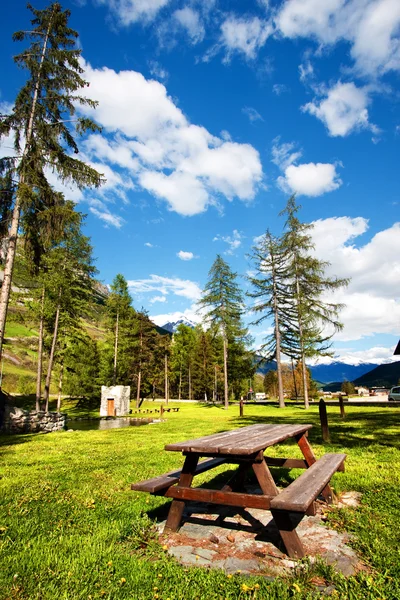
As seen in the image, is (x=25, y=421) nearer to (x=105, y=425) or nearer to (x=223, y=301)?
(x=105, y=425)

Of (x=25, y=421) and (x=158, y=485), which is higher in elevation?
(x=158, y=485)

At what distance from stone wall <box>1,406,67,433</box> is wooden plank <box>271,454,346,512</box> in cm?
1521

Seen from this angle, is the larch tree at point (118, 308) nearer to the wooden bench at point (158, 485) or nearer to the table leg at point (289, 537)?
the wooden bench at point (158, 485)

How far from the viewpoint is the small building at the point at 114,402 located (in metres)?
32.9

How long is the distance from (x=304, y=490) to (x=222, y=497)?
807 mm

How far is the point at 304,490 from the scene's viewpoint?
3.02 metres

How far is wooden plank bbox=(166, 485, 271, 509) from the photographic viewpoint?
121 inches

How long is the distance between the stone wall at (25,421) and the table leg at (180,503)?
14504 millimetres

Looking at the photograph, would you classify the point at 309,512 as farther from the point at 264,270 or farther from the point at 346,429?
the point at 264,270

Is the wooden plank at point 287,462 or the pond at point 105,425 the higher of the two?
the wooden plank at point 287,462

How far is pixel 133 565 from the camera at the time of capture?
288cm

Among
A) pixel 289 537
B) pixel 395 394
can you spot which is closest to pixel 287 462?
pixel 289 537

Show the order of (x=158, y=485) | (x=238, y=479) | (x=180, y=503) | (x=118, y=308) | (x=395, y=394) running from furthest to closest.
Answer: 1. (x=118, y=308)
2. (x=395, y=394)
3. (x=238, y=479)
4. (x=180, y=503)
5. (x=158, y=485)

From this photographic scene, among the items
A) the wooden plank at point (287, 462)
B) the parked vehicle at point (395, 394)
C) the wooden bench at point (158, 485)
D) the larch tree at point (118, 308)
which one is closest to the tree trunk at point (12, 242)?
the wooden bench at point (158, 485)
